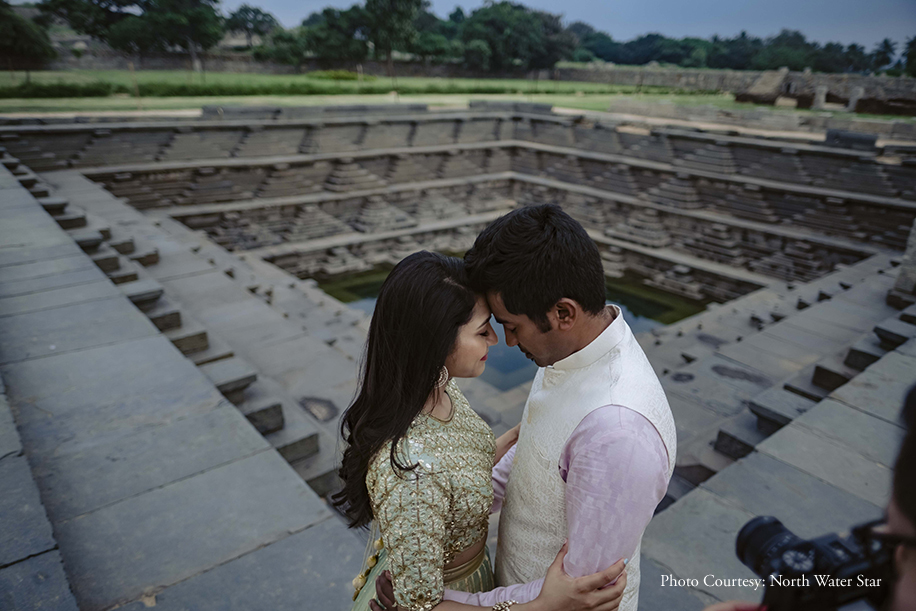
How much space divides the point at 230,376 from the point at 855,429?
428cm

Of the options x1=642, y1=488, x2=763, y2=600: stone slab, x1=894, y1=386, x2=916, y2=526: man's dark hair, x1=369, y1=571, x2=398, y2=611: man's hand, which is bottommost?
x1=642, y1=488, x2=763, y2=600: stone slab

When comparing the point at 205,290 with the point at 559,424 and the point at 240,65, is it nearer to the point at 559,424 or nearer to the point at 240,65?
the point at 559,424

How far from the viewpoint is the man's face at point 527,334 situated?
1236 millimetres

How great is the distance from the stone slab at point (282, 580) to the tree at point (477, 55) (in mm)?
31262

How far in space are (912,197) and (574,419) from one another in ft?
45.5

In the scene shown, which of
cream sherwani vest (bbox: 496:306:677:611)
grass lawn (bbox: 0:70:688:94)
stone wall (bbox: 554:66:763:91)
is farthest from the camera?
stone wall (bbox: 554:66:763:91)

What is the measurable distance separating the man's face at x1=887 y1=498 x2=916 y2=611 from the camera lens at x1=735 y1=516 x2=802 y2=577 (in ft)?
0.65

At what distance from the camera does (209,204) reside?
12844 millimetres

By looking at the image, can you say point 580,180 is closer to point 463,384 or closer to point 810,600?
point 463,384

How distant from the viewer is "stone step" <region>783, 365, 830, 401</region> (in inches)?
188

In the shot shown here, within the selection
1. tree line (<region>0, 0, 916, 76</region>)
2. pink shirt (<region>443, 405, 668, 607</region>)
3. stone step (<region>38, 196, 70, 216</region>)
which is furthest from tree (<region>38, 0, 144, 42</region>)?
pink shirt (<region>443, 405, 668, 607</region>)

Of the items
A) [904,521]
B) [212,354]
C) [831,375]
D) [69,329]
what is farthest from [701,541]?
[69,329]

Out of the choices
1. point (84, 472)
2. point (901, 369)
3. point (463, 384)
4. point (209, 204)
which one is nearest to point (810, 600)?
point (84, 472)

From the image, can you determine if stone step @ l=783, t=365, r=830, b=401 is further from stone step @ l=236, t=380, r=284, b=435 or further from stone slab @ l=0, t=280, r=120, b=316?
stone slab @ l=0, t=280, r=120, b=316
